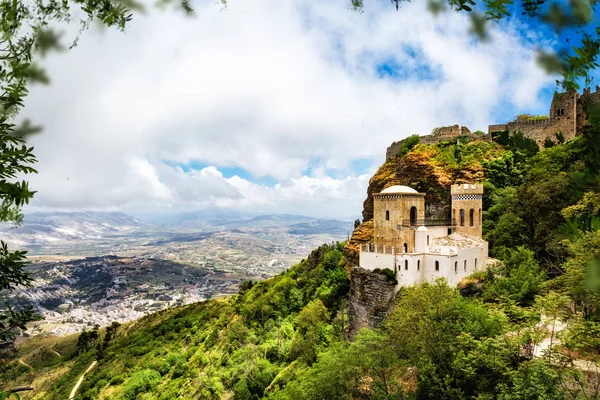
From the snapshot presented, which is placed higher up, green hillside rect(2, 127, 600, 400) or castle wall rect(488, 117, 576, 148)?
castle wall rect(488, 117, 576, 148)

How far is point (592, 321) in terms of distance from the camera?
1129 cm

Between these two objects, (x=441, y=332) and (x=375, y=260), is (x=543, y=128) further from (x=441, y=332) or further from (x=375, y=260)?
(x=441, y=332)

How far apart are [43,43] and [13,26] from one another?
0.27 meters

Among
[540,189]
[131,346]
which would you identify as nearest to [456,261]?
[540,189]

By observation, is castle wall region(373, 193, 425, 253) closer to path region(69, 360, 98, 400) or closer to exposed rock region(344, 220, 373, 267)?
exposed rock region(344, 220, 373, 267)

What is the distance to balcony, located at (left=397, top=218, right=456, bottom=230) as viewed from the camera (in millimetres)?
25705

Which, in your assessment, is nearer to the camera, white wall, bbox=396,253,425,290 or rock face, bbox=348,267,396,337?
white wall, bbox=396,253,425,290

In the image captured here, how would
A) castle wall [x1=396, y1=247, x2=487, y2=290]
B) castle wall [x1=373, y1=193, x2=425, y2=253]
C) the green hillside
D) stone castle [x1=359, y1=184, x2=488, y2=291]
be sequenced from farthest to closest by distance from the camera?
castle wall [x1=373, y1=193, x2=425, y2=253] < stone castle [x1=359, y1=184, x2=488, y2=291] < castle wall [x1=396, y1=247, x2=487, y2=290] < the green hillside

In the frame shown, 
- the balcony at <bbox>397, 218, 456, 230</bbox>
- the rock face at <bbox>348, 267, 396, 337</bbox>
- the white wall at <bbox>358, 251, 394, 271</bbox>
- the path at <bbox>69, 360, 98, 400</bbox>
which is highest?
the balcony at <bbox>397, 218, 456, 230</bbox>

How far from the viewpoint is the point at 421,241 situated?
81.5 feet

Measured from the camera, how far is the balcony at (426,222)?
2570 cm

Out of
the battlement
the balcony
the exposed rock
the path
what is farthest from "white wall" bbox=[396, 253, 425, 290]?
the path

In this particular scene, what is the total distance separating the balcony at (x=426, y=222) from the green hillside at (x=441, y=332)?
2.93m

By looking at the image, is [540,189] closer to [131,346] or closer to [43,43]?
[43,43]
